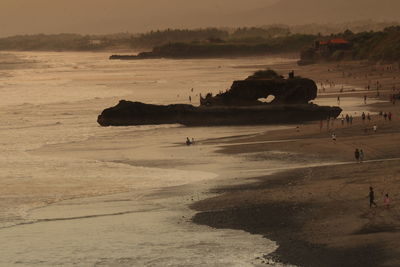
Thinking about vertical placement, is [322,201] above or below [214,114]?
below

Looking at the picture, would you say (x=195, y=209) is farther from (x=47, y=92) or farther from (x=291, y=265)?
(x=47, y=92)

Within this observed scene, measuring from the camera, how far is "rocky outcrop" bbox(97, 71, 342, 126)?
173 feet

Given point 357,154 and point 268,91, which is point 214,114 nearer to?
point 268,91

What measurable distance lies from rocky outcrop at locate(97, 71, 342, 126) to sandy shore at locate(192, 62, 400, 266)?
635 centimetres

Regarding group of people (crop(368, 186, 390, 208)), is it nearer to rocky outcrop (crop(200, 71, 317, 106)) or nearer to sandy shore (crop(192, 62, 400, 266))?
sandy shore (crop(192, 62, 400, 266))

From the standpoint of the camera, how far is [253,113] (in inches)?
2073

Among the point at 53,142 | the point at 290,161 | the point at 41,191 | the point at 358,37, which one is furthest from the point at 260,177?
the point at 358,37

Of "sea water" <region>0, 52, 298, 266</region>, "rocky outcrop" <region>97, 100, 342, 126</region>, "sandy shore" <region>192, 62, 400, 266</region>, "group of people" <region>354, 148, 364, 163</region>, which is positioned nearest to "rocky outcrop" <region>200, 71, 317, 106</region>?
"rocky outcrop" <region>97, 100, 342, 126</region>

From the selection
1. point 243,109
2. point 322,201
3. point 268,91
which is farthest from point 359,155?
point 268,91

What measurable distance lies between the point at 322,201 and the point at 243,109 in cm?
2478

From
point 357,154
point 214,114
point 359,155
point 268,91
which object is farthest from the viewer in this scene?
point 268,91

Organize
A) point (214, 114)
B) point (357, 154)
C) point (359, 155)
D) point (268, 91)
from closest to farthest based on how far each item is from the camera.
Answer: point (357, 154) → point (359, 155) → point (214, 114) → point (268, 91)

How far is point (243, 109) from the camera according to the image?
52.7m

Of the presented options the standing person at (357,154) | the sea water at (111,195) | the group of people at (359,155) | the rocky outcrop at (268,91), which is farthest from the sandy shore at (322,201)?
the rocky outcrop at (268,91)
